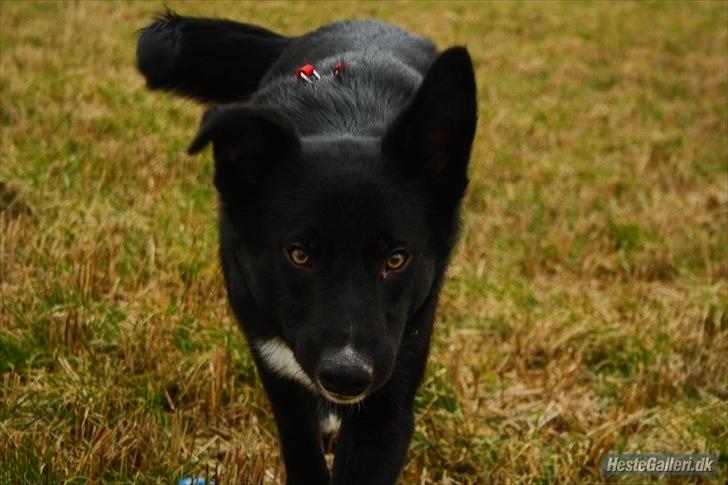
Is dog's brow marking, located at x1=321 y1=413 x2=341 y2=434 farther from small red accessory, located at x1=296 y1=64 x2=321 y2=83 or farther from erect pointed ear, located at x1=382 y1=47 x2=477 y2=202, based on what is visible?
small red accessory, located at x1=296 y1=64 x2=321 y2=83

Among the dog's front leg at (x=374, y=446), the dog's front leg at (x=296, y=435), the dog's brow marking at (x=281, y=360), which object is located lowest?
the dog's front leg at (x=296, y=435)

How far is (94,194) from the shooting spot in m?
5.67

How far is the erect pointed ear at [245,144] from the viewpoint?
2684 mm

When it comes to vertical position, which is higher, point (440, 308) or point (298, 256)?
point (298, 256)

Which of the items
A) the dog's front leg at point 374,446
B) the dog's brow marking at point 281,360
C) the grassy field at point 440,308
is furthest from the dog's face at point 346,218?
the grassy field at point 440,308

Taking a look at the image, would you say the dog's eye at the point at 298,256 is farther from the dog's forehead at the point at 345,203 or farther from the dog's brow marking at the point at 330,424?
the dog's brow marking at the point at 330,424

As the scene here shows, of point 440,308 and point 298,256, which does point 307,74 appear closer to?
point 298,256

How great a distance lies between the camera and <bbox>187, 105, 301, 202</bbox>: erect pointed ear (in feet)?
8.80

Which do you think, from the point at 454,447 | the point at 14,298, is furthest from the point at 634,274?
the point at 14,298

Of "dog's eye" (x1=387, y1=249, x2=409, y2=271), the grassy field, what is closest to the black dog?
"dog's eye" (x1=387, y1=249, x2=409, y2=271)

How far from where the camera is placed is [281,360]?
3.10 metres

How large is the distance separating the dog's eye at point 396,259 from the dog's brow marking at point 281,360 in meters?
0.47

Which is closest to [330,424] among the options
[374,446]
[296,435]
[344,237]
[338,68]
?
[296,435]

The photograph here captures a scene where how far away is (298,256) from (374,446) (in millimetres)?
715
